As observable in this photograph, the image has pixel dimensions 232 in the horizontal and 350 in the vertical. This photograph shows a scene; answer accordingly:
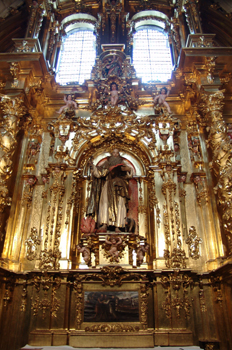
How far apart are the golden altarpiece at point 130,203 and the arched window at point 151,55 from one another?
798 mm

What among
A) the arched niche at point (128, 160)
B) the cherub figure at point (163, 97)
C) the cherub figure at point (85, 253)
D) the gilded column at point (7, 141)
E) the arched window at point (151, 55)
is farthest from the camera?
the arched window at point (151, 55)

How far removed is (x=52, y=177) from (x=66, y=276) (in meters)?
2.73

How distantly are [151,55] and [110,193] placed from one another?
670cm

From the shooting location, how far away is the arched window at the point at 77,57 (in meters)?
11.8

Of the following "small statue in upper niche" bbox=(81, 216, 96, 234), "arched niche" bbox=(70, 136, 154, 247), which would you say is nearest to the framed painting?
"small statue in upper niche" bbox=(81, 216, 96, 234)

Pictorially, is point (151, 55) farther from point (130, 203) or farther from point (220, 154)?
point (130, 203)

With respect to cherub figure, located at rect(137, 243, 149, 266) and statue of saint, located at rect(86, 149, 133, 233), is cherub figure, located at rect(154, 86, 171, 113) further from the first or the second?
cherub figure, located at rect(137, 243, 149, 266)

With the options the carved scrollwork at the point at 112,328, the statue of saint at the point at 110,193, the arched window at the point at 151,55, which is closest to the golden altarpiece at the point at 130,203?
the carved scrollwork at the point at 112,328

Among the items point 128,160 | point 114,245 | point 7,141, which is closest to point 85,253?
point 114,245

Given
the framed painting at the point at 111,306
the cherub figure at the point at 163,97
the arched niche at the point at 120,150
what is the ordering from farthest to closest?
the cherub figure at the point at 163,97 → the arched niche at the point at 120,150 → the framed painting at the point at 111,306

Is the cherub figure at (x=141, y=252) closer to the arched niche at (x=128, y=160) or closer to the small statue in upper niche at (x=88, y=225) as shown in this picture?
the arched niche at (x=128, y=160)

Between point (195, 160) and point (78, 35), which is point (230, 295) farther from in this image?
point (78, 35)

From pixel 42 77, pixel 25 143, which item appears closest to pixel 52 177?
pixel 25 143

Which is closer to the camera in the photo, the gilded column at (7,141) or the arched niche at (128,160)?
the gilded column at (7,141)
